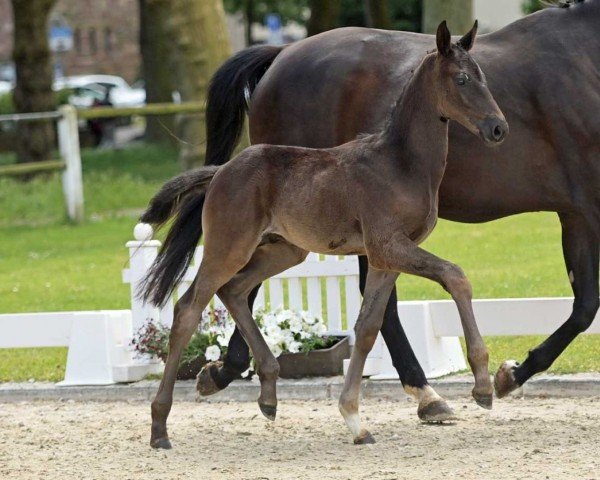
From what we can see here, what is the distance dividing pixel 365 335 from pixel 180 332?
839 mm

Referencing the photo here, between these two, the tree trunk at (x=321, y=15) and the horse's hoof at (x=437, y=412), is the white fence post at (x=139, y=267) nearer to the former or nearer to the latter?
the horse's hoof at (x=437, y=412)

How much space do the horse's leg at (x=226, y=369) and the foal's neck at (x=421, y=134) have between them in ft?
4.35

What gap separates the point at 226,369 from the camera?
258 inches

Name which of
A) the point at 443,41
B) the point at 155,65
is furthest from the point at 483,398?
the point at 155,65

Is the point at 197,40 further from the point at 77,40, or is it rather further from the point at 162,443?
the point at 77,40

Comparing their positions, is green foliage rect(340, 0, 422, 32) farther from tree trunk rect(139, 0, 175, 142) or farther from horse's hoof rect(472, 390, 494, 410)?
horse's hoof rect(472, 390, 494, 410)

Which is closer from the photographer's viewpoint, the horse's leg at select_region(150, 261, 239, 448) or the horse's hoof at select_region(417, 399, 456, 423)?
the horse's leg at select_region(150, 261, 239, 448)

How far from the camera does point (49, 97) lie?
21438 mm

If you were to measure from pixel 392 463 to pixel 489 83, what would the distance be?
1998 mm

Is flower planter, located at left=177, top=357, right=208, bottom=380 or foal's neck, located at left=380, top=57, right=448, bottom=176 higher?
foal's neck, located at left=380, top=57, right=448, bottom=176

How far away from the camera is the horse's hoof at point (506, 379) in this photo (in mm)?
6418

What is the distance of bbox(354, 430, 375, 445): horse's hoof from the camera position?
5906 mm

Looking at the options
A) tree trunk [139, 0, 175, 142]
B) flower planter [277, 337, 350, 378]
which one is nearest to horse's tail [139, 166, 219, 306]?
flower planter [277, 337, 350, 378]

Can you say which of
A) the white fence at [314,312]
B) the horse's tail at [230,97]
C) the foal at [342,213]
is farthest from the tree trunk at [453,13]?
the foal at [342,213]
